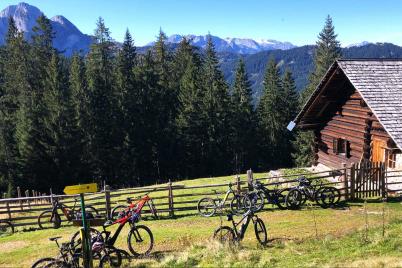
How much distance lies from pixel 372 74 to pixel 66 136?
117ft

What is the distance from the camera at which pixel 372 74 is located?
810 inches

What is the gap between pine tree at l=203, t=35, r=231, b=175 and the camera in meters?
53.4

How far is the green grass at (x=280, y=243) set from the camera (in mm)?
10312

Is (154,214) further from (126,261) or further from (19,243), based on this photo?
(126,261)

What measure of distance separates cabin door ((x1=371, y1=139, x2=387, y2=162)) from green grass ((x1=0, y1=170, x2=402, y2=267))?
12.5ft

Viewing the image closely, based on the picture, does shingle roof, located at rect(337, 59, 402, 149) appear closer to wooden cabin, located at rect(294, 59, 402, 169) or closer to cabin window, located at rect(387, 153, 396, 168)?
wooden cabin, located at rect(294, 59, 402, 169)

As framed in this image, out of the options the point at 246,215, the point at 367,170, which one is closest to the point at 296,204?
the point at 367,170

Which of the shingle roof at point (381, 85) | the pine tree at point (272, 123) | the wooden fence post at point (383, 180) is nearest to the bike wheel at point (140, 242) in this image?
the shingle roof at point (381, 85)

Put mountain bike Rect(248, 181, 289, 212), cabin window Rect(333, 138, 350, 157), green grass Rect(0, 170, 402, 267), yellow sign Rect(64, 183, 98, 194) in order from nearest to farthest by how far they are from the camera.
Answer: yellow sign Rect(64, 183, 98, 194)
green grass Rect(0, 170, 402, 267)
mountain bike Rect(248, 181, 289, 212)
cabin window Rect(333, 138, 350, 157)

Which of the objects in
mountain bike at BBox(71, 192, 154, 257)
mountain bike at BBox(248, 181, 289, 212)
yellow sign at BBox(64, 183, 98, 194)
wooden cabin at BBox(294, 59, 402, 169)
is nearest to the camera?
yellow sign at BBox(64, 183, 98, 194)

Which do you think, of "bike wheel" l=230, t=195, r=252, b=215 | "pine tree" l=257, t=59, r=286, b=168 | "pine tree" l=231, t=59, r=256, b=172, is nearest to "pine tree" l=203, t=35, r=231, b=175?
"pine tree" l=231, t=59, r=256, b=172

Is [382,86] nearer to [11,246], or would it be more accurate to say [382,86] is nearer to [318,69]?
[11,246]

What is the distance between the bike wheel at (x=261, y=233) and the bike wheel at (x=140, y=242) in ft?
10.4

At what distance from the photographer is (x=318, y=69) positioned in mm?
54312
